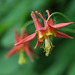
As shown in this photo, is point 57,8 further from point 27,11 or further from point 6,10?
point 6,10

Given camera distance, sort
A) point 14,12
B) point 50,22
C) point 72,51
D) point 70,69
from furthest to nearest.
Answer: point 14,12 → point 72,51 → point 70,69 → point 50,22

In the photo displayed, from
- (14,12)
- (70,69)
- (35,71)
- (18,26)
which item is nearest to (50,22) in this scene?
(70,69)

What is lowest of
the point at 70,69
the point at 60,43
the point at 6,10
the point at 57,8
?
the point at 70,69

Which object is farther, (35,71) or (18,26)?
(35,71)

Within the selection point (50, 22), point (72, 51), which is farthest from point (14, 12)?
point (50, 22)

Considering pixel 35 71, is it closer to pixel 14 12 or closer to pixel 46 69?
pixel 46 69

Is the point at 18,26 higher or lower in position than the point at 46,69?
higher

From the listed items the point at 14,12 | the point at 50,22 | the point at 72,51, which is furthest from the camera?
the point at 14,12
